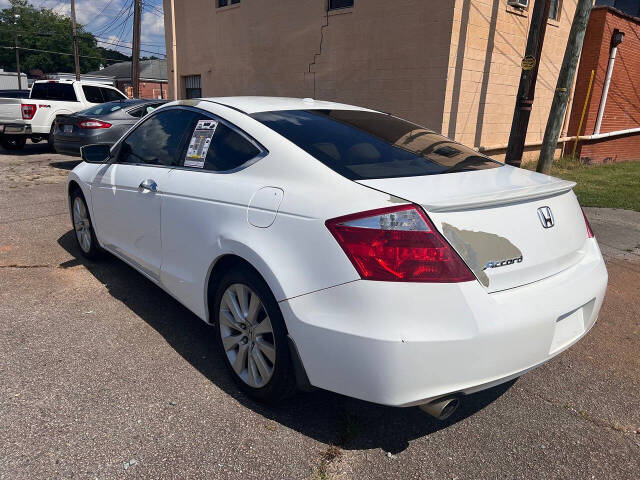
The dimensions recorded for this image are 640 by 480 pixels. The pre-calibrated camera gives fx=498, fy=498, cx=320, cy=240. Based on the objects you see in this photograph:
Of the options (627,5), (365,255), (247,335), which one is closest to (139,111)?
(247,335)

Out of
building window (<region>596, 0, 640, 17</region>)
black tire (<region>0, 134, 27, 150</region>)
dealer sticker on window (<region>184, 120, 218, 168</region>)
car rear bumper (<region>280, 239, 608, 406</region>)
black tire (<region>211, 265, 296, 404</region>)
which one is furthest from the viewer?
building window (<region>596, 0, 640, 17</region>)

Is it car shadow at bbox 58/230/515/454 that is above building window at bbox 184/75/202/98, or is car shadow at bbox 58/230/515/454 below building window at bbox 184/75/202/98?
below

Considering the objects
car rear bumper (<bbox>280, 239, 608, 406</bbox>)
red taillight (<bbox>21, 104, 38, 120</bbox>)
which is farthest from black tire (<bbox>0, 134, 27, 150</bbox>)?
car rear bumper (<bbox>280, 239, 608, 406</bbox>)

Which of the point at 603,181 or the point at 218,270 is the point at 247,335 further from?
the point at 603,181

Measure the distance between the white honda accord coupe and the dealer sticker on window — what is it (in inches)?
0.5

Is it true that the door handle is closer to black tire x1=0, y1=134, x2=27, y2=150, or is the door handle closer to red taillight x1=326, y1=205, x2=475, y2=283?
red taillight x1=326, y1=205, x2=475, y2=283

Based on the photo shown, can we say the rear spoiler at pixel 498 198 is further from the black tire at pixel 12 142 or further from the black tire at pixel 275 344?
the black tire at pixel 12 142

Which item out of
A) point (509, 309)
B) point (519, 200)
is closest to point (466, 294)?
point (509, 309)

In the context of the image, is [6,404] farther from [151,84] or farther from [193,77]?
[151,84]

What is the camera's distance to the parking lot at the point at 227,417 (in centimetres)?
226

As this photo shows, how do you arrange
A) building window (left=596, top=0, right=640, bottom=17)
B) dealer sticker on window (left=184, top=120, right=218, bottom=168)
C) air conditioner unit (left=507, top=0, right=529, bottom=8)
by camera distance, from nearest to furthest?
dealer sticker on window (left=184, top=120, right=218, bottom=168), air conditioner unit (left=507, top=0, right=529, bottom=8), building window (left=596, top=0, right=640, bottom=17)

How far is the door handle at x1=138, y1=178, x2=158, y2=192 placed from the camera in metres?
3.33

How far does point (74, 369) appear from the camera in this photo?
2.97 m

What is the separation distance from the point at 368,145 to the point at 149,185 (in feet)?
5.04
